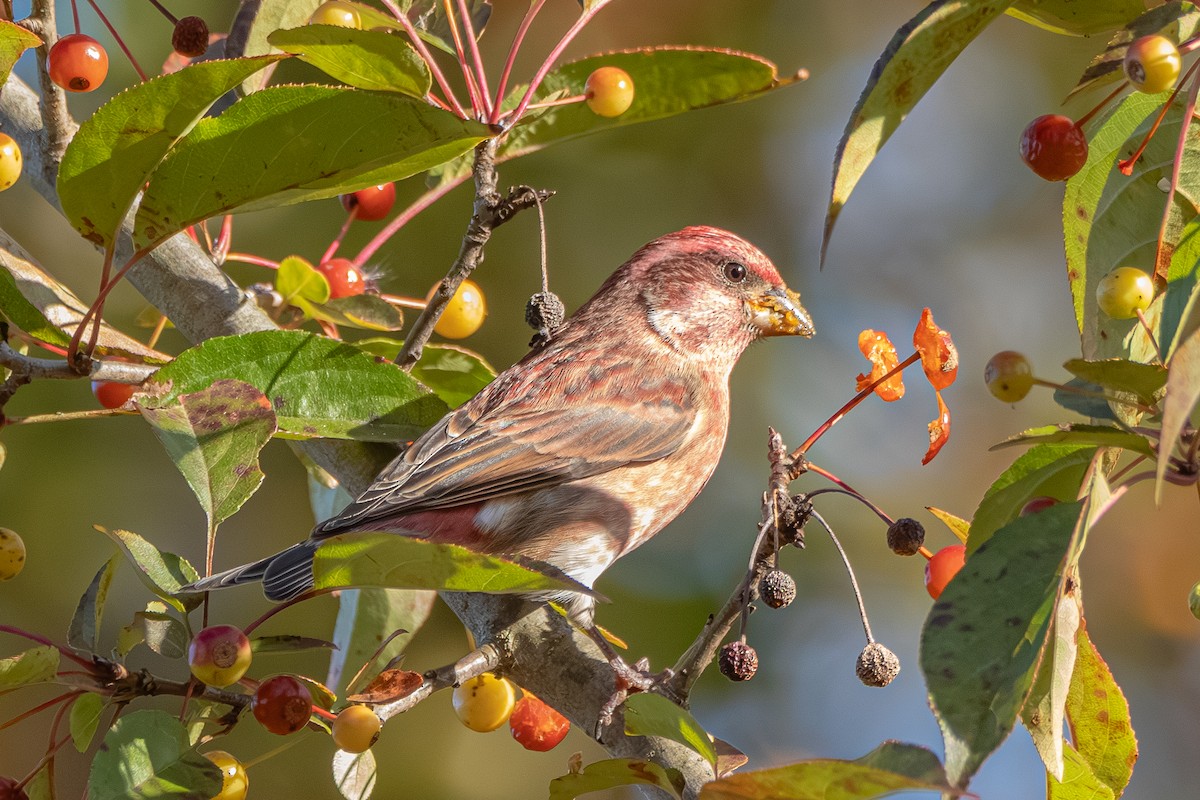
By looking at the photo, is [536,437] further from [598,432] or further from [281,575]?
[281,575]

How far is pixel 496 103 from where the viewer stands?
2.73 metres

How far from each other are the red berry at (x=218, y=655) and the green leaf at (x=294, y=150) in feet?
2.81

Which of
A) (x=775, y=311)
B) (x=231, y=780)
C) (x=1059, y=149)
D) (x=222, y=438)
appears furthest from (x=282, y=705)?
(x=775, y=311)

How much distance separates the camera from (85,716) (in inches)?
91.4

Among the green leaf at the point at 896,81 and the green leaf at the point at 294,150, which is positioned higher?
the green leaf at the point at 896,81

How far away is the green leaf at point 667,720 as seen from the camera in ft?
6.97

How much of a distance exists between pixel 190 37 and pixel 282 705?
5.49ft

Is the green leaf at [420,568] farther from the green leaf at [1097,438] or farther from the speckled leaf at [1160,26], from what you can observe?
the speckled leaf at [1160,26]

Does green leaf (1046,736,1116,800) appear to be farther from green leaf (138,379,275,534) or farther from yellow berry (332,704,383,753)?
green leaf (138,379,275,534)

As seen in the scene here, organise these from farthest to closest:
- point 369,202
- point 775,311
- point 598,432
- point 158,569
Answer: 1. point 775,311
2. point 598,432
3. point 369,202
4. point 158,569

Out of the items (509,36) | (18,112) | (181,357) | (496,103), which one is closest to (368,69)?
(496,103)

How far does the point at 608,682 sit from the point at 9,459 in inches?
114

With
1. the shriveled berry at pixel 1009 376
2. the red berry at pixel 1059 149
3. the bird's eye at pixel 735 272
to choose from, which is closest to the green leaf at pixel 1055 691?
the shriveled berry at pixel 1009 376

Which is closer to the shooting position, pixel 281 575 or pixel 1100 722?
pixel 1100 722
